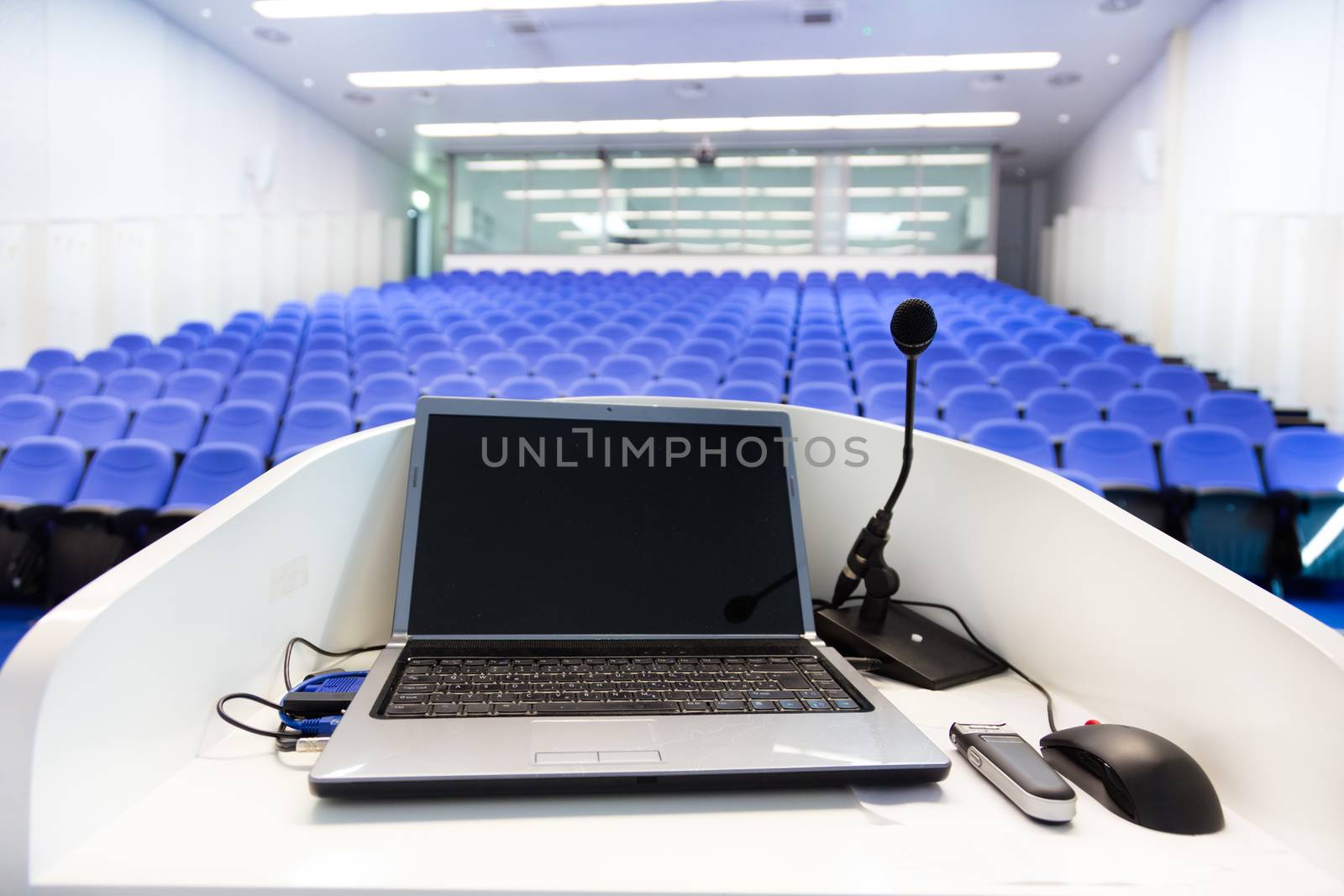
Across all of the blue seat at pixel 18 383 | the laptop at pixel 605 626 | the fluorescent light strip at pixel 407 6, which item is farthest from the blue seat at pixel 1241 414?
the blue seat at pixel 18 383

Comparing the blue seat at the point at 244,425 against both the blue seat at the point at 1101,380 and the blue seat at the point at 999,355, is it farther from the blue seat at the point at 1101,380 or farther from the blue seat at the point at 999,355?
the blue seat at the point at 1101,380

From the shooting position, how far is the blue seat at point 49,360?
5.04 metres

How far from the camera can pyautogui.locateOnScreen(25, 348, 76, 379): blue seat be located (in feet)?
16.5

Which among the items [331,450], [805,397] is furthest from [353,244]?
[331,450]

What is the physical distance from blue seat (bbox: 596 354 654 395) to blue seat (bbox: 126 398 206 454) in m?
2.05

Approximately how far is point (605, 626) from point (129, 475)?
2927 mm

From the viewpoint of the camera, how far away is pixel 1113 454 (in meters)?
3.20

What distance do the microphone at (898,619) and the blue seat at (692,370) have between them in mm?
3451

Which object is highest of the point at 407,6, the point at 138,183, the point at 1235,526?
the point at 407,6

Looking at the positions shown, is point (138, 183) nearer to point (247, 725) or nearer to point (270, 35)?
point (270, 35)

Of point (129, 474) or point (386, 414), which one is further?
point (386, 414)

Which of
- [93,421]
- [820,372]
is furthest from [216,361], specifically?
[820,372]

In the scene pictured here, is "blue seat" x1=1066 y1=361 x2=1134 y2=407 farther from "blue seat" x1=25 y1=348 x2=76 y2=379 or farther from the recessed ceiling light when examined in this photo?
the recessed ceiling light

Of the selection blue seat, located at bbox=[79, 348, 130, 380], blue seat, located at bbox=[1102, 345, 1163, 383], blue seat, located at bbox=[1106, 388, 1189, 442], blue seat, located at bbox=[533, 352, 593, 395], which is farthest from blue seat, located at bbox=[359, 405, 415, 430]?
blue seat, located at bbox=[1102, 345, 1163, 383]
